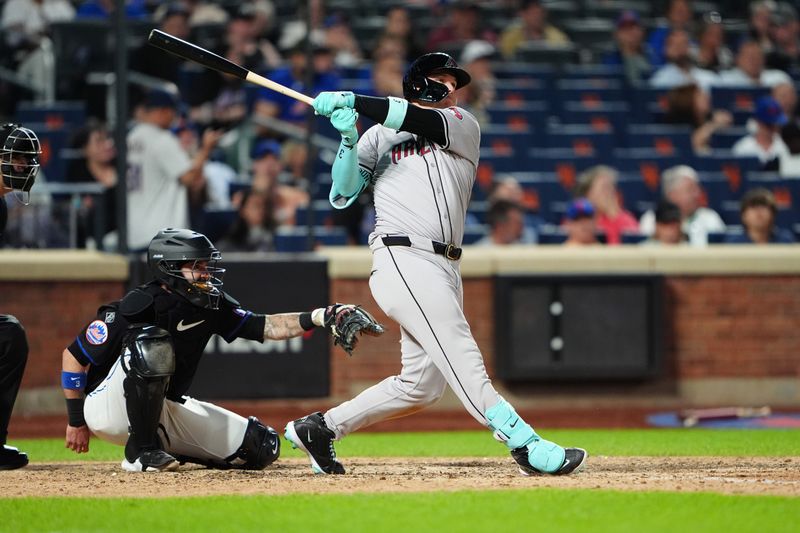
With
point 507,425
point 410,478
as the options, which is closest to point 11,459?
point 410,478

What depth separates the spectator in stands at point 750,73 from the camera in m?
14.4

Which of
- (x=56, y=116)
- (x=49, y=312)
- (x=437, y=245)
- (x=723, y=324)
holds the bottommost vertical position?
(x=723, y=324)

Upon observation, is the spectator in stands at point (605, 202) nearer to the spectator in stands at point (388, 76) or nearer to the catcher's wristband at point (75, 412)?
the spectator in stands at point (388, 76)

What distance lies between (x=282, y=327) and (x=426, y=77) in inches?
51.3

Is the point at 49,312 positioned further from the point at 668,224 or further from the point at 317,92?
the point at 668,224

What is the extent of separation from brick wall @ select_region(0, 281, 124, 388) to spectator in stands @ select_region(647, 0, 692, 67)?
7.19 meters

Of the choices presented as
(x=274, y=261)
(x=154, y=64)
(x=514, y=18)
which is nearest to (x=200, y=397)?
(x=274, y=261)

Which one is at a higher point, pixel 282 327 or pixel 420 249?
pixel 420 249

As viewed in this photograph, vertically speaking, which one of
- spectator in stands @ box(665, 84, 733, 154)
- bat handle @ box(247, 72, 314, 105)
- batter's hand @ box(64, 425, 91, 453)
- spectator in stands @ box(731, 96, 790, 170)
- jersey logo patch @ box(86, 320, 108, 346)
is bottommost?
batter's hand @ box(64, 425, 91, 453)

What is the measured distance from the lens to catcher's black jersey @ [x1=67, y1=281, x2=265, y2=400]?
6.01 m

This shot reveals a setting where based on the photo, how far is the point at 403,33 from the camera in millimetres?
13727

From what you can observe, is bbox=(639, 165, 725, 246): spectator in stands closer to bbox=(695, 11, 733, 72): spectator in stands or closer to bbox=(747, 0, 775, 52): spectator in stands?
bbox=(695, 11, 733, 72): spectator in stands

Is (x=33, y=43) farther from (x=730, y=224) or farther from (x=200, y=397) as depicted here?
(x=730, y=224)

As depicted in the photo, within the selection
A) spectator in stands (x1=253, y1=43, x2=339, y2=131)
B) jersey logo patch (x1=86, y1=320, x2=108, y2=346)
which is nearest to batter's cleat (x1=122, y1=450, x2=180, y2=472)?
jersey logo patch (x1=86, y1=320, x2=108, y2=346)
